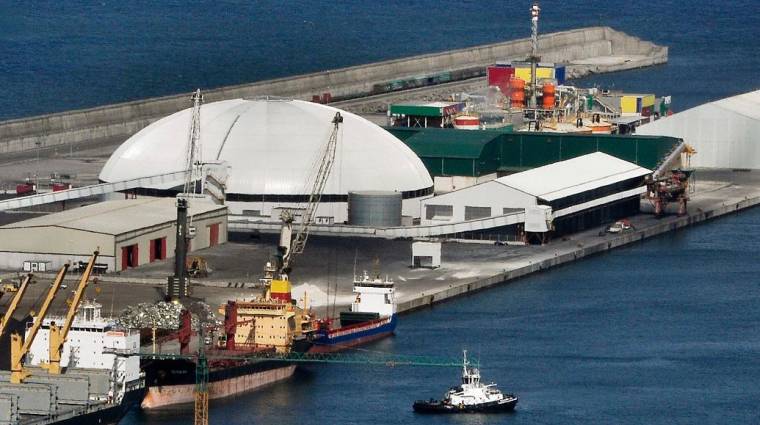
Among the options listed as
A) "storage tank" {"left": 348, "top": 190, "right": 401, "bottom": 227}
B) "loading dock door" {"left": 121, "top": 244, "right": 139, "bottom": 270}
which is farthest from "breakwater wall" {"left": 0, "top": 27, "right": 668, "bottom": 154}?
"loading dock door" {"left": 121, "top": 244, "right": 139, "bottom": 270}

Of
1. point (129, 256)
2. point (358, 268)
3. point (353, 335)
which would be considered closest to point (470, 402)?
point (353, 335)

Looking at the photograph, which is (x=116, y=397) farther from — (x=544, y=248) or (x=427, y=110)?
(x=427, y=110)

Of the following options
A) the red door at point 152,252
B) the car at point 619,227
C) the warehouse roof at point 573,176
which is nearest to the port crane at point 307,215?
the red door at point 152,252

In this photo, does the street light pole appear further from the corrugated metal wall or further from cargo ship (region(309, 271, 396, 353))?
cargo ship (region(309, 271, 396, 353))

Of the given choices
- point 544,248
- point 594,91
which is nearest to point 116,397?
point 544,248

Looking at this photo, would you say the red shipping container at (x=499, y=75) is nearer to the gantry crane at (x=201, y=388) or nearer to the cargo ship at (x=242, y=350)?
the cargo ship at (x=242, y=350)
